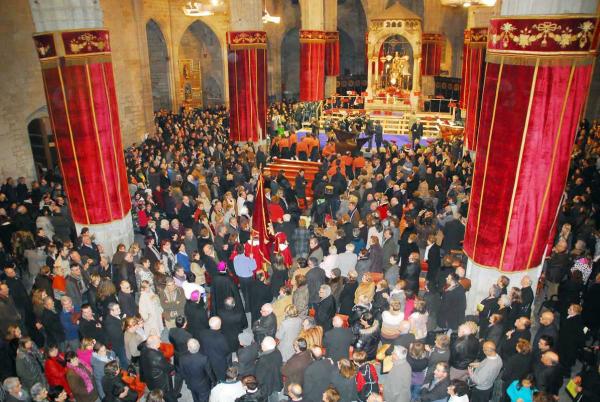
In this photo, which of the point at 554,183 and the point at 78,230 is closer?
the point at 554,183

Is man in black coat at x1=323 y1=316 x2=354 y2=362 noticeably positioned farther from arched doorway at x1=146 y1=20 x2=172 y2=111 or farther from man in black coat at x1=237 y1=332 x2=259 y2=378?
arched doorway at x1=146 y1=20 x2=172 y2=111

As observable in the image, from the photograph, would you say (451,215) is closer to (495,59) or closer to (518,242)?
(518,242)

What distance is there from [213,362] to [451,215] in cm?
512

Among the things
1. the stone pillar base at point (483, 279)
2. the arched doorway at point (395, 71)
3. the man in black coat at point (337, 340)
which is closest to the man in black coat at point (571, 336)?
the stone pillar base at point (483, 279)

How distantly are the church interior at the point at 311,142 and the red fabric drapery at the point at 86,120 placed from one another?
0.08 ft

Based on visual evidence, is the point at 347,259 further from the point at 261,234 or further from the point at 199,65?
the point at 199,65

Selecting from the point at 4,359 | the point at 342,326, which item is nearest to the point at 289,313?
the point at 342,326

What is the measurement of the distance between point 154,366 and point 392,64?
69.3ft

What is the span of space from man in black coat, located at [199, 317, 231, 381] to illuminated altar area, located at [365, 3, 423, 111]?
1875 centimetres

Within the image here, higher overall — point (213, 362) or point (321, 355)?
point (321, 355)

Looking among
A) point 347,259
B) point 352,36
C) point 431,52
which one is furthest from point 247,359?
point 352,36

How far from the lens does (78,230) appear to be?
29.0 feet

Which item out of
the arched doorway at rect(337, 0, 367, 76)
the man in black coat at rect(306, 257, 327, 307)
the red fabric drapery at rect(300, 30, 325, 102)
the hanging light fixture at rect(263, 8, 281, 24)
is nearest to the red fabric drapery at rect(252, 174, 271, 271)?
the man in black coat at rect(306, 257, 327, 307)

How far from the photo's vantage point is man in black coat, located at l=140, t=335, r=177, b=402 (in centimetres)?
496
